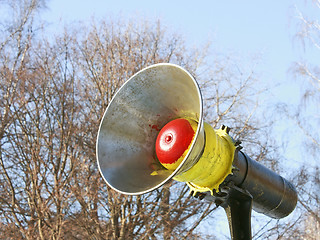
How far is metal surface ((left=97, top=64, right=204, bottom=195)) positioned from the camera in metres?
2.01

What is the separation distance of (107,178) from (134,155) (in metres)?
0.21

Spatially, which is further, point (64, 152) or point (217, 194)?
point (64, 152)

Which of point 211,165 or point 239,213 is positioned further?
point 239,213

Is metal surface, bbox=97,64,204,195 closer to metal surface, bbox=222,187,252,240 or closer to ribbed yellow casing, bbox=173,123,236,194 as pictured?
ribbed yellow casing, bbox=173,123,236,194

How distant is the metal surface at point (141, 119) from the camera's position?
201 centimetres

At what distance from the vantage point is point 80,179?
894 centimetres

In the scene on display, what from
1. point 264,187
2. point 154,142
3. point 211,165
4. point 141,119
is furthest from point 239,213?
point 141,119

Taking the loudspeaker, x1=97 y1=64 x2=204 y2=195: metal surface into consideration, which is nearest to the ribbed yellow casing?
the loudspeaker

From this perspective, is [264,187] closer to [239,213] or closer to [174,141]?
[239,213]

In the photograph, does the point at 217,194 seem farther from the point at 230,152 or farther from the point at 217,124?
the point at 217,124

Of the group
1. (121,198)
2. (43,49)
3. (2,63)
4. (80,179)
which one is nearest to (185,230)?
(121,198)

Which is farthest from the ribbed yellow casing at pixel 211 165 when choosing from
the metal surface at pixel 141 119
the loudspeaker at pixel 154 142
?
the metal surface at pixel 141 119

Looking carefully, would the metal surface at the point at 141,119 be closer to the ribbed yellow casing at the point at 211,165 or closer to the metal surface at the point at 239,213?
the ribbed yellow casing at the point at 211,165

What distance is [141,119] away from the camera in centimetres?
217
